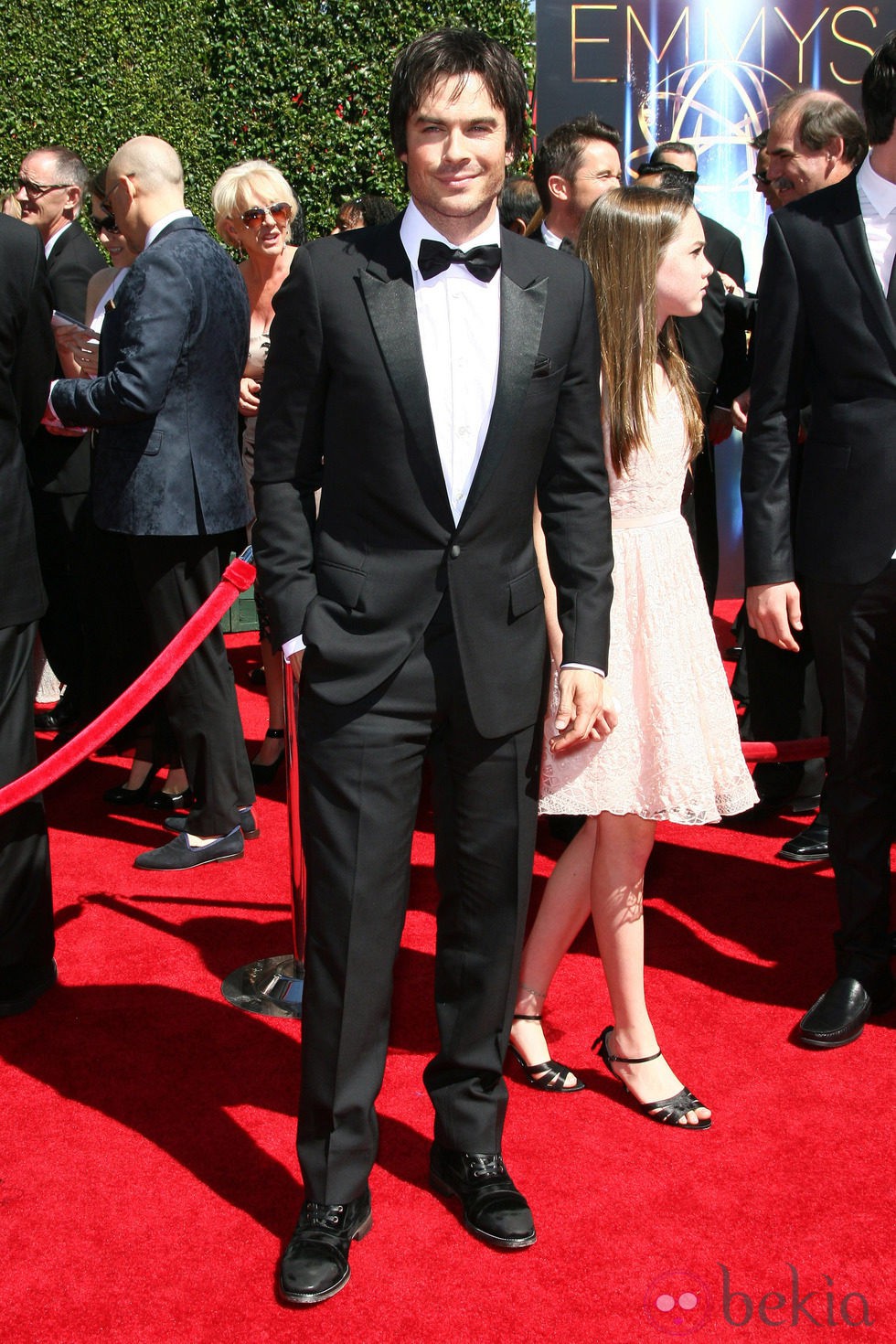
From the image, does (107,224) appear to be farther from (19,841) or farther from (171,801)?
(19,841)

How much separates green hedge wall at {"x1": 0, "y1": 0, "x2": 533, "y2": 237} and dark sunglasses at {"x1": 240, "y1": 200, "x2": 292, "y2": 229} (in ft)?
22.4

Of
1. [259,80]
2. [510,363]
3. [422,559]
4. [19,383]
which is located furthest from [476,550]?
[259,80]

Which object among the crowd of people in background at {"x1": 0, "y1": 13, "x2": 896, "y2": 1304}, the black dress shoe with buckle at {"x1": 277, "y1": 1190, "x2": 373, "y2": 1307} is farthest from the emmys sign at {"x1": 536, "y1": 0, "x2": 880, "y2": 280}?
the black dress shoe with buckle at {"x1": 277, "y1": 1190, "x2": 373, "y2": 1307}

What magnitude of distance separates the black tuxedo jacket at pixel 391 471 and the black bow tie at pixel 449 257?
4cm

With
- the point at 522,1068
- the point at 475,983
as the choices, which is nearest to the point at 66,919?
the point at 522,1068

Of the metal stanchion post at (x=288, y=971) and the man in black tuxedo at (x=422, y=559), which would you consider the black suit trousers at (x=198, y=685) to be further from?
the man in black tuxedo at (x=422, y=559)

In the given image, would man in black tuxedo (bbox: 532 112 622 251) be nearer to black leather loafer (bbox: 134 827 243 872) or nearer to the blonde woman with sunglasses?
the blonde woman with sunglasses

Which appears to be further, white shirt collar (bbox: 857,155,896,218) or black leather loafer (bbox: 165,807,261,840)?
black leather loafer (bbox: 165,807,261,840)

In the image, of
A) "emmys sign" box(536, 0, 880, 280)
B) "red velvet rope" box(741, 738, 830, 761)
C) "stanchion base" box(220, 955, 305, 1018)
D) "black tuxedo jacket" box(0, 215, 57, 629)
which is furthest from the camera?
"emmys sign" box(536, 0, 880, 280)

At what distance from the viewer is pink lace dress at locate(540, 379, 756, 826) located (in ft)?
9.30

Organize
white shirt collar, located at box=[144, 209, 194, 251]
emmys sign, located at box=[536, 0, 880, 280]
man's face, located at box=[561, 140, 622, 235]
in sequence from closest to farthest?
white shirt collar, located at box=[144, 209, 194, 251], man's face, located at box=[561, 140, 622, 235], emmys sign, located at box=[536, 0, 880, 280]

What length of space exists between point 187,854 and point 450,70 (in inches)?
110

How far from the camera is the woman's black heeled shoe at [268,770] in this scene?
517cm

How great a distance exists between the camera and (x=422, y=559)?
2.25 meters
